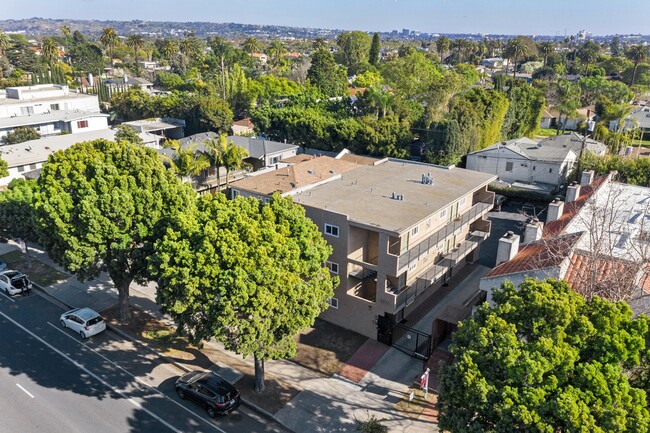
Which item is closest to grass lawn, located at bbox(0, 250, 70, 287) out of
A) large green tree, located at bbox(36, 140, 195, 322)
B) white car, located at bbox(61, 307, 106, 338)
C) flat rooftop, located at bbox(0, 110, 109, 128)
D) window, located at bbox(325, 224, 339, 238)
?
white car, located at bbox(61, 307, 106, 338)

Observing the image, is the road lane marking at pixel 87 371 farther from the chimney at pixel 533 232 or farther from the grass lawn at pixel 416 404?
the chimney at pixel 533 232

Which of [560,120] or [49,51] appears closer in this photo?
[560,120]

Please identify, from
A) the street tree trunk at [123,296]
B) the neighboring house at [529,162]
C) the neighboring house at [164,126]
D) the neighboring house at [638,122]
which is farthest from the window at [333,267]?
the neighboring house at [638,122]

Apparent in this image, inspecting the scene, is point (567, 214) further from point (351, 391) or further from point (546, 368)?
point (546, 368)

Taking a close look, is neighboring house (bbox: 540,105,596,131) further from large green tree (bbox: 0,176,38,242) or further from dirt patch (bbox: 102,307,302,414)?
large green tree (bbox: 0,176,38,242)

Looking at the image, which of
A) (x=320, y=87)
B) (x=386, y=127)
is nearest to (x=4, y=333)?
(x=386, y=127)

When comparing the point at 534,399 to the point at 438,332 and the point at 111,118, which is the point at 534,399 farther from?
the point at 111,118

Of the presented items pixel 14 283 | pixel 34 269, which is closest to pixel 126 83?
pixel 34 269
